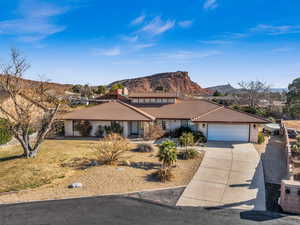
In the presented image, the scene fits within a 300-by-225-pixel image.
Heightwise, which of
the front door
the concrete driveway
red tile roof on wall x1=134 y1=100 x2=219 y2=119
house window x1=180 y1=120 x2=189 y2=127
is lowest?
the concrete driveway

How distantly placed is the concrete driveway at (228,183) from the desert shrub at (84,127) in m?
13.7

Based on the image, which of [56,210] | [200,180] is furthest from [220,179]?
[56,210]

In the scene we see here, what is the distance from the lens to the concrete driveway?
9.70 meters

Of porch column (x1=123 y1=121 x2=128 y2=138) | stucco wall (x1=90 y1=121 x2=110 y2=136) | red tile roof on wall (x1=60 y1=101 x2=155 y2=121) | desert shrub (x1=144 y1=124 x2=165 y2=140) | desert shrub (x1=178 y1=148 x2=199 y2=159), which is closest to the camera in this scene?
desert shrub (x1=178 y1=148 x2=199 y2=159)

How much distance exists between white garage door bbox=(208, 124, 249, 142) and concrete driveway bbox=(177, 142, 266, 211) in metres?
4.34

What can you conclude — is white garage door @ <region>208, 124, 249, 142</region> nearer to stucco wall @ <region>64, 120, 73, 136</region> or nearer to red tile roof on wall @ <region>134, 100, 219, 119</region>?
red tile roof on wall @ <region>134, 100, 219, 119</region>

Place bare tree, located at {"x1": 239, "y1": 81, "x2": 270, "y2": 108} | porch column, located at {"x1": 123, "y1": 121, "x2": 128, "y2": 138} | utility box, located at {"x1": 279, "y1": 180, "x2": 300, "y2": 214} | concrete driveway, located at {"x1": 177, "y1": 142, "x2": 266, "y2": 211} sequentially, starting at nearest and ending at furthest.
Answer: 1. utility box, located at {"x1": 279, "y1": 180, "x2": 300, "y2": 214}
2. concrete driveway, located at {"x1": 177, "y1": 142, "x2": 266, "y2": 211}
3. porch column, located at {"x1": 123, "y1": 121, "x2": 128, "y2": 138}
4. bare tree, located at {"x1": 239, "y1": 81, "x2": 270, "y2": 108}

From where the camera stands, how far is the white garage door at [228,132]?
2205cm

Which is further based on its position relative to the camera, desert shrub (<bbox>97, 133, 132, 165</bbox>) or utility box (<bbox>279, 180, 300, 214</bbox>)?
desert shrub (<bbox>97, 133, 132, 165</bbox>)

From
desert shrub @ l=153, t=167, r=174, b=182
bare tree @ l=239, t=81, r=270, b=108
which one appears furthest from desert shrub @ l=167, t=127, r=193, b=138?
bare tree @ l=239, t=81, r=270, b=108

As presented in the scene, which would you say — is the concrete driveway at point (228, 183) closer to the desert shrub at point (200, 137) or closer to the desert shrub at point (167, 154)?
the desert shrub at point (167, 154)

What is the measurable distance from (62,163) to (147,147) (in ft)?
22.2

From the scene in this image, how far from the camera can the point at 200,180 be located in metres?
12.2

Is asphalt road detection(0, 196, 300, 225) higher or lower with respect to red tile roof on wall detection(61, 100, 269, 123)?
lower
